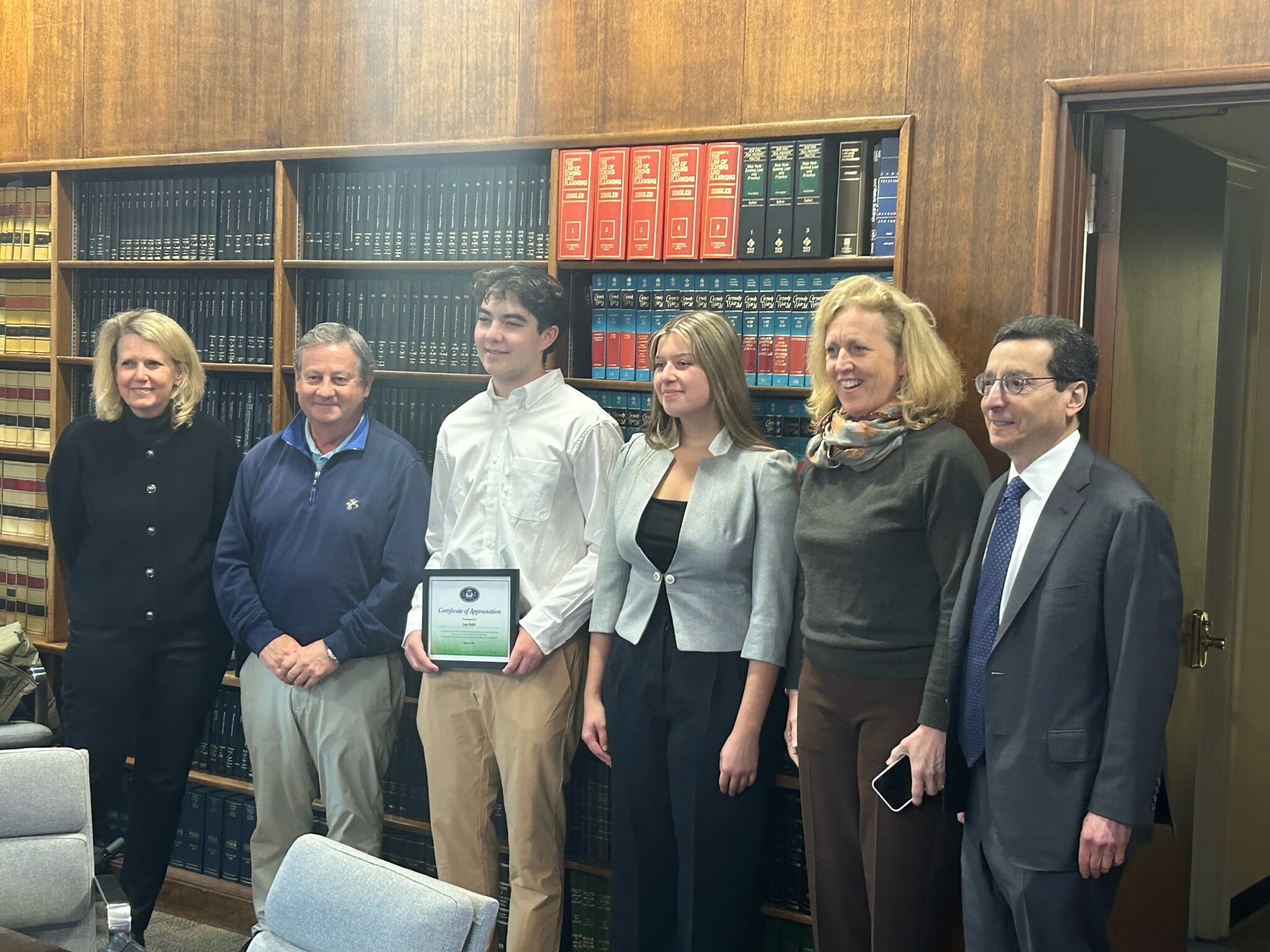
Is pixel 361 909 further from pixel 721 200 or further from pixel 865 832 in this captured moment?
pixel 721 200

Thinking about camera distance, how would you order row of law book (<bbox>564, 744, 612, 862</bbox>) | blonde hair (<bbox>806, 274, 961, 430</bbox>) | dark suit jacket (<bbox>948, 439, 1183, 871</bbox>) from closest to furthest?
dark suit jacket (<bbox>948, 439, 1183, 871</bbox>) < blonde hair (<bbox>806, 274, 961, 430</bbox>) < row of law book (<bbox>564, 744, 612, 862</bbox>)

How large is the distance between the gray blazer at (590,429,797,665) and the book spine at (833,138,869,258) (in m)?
0.55

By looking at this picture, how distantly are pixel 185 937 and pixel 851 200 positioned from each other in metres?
2.83

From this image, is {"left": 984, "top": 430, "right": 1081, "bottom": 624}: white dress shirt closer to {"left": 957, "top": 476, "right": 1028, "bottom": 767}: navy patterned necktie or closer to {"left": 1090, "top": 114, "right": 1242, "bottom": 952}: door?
{"left": 957, "top": 476, "right": 1028, "bottom": 767}: navy patterned necktie

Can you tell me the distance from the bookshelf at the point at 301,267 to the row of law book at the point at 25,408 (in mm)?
31

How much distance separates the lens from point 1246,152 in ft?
12.9

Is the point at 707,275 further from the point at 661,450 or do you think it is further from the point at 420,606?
the point at 420,606

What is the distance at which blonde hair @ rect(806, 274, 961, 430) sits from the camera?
9.28ft

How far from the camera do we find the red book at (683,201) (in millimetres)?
3443

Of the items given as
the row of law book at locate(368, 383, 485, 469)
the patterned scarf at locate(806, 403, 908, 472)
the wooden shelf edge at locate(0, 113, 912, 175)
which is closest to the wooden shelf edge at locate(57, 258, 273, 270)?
the wooden shelf edge at locate(0, 113, 912, 175)

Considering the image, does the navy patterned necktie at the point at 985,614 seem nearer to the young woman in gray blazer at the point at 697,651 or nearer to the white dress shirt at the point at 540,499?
the young woman in gray blazer at the point at 697,651

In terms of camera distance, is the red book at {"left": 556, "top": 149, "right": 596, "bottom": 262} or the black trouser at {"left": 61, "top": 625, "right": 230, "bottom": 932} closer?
the red book at {"left": 556, "top": 149, "right": 596, "bottom": 262}

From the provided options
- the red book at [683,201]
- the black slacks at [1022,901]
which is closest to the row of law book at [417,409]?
the red book at [683,201]

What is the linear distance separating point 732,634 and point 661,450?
46cm
